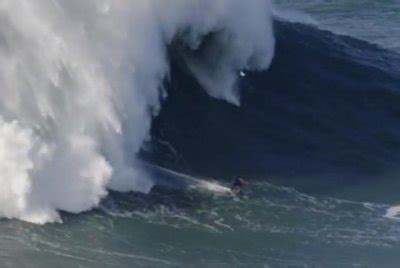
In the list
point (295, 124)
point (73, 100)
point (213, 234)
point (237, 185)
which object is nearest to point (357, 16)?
point (295, 124)

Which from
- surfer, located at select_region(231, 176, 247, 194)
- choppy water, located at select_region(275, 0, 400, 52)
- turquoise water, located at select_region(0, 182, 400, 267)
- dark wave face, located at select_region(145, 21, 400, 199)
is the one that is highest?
choppy water, located at select_region(275, 0, 400, 52)

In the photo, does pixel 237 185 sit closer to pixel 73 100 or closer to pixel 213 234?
pixel 213 234

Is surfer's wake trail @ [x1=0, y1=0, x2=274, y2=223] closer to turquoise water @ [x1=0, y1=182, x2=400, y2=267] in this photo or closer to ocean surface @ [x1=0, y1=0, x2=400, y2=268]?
ocean surface @ [x1=0, y1=0, x2=400, y2=268]

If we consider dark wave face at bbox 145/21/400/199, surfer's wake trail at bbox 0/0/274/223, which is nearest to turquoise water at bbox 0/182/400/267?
surfer's wake trail at bbox 0/0/274/223

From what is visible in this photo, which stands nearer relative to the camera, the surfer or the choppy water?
the surfer

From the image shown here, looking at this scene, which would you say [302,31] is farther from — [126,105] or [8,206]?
[8,206]

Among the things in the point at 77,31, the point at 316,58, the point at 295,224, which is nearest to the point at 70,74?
the point at 77,31
